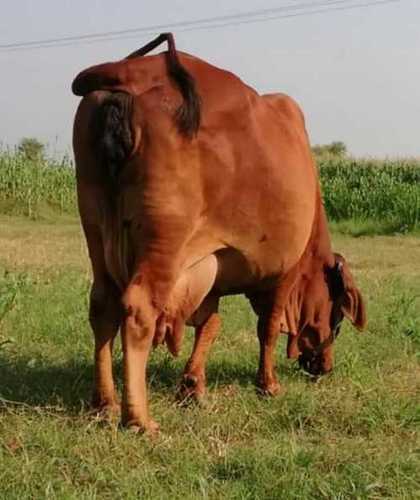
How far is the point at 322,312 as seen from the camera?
21.0 ft

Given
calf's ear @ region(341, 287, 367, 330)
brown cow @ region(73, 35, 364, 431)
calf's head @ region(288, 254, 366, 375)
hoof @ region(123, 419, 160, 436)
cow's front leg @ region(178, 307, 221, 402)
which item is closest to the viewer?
hoof @ region(123, 419, 160, 436)

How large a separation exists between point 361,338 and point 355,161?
64.6 ft

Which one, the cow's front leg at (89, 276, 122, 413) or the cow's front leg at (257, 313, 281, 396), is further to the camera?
the cow's front leg at (257, 313, 281, 396)

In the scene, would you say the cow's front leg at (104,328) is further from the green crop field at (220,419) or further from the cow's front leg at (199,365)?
the cow's front leg at (199,365)

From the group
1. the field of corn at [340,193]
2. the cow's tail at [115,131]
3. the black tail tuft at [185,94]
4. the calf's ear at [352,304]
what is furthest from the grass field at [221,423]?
the field of corn at [340,193]

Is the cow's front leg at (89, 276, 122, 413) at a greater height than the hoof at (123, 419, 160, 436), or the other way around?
the cow's front leg at (89, 276, 122, 413)

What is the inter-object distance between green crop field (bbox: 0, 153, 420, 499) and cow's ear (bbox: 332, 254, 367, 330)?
0.96 ft

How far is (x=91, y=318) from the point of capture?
17.3ft

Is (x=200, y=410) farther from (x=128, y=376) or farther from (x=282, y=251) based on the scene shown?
(x=282, y=251)

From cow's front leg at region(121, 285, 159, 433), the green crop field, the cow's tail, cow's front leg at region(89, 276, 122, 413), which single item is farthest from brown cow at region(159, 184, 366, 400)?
the cow's tail

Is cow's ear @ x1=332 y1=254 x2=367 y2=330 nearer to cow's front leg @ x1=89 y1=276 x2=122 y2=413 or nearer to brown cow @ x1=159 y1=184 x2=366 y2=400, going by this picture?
brown cow @ x1=159 y1=184 x2=366 y2=400

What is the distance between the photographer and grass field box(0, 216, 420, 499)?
12.5 feet

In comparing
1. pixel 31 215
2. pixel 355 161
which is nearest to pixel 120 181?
pixel 31 215

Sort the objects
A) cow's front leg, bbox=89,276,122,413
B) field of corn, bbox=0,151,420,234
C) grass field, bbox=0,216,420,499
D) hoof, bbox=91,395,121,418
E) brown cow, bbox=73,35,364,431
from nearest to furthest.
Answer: grass field, bbox=0,216,420,499 < brown cow, bbox=73,35,364,431 < hoof, bbox=91,395,121,418 < cow's front leg, bbox=89,276,122,413 < field of corn, bbox=0,151,420,234
